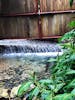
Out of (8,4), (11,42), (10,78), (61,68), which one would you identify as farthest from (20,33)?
(61,68)

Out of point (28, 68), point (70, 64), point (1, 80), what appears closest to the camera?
point (70, 64)

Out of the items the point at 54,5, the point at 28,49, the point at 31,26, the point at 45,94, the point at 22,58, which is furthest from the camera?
the point at 31,26

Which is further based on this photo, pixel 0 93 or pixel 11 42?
pixel 11 42

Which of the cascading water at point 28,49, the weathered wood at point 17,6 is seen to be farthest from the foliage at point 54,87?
the weathered wood at point 17,6

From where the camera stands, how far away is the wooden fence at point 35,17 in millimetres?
7492

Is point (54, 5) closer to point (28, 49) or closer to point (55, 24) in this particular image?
point (55, 24)

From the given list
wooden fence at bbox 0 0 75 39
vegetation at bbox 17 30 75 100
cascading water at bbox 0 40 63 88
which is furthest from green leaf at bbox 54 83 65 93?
wooden fence at bbox 0 0 75 39

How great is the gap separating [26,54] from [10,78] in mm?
2213

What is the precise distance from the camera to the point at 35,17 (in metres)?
Answer: 7.59

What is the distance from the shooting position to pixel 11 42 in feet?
25.2

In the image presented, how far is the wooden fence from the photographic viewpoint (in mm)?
7492

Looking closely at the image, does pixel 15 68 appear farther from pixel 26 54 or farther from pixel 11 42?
pixel 11 42

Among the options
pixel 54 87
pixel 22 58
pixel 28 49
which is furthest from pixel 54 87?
pixel 28 49

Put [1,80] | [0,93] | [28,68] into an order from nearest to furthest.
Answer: [0,93] → [1,80] → [28,68]
